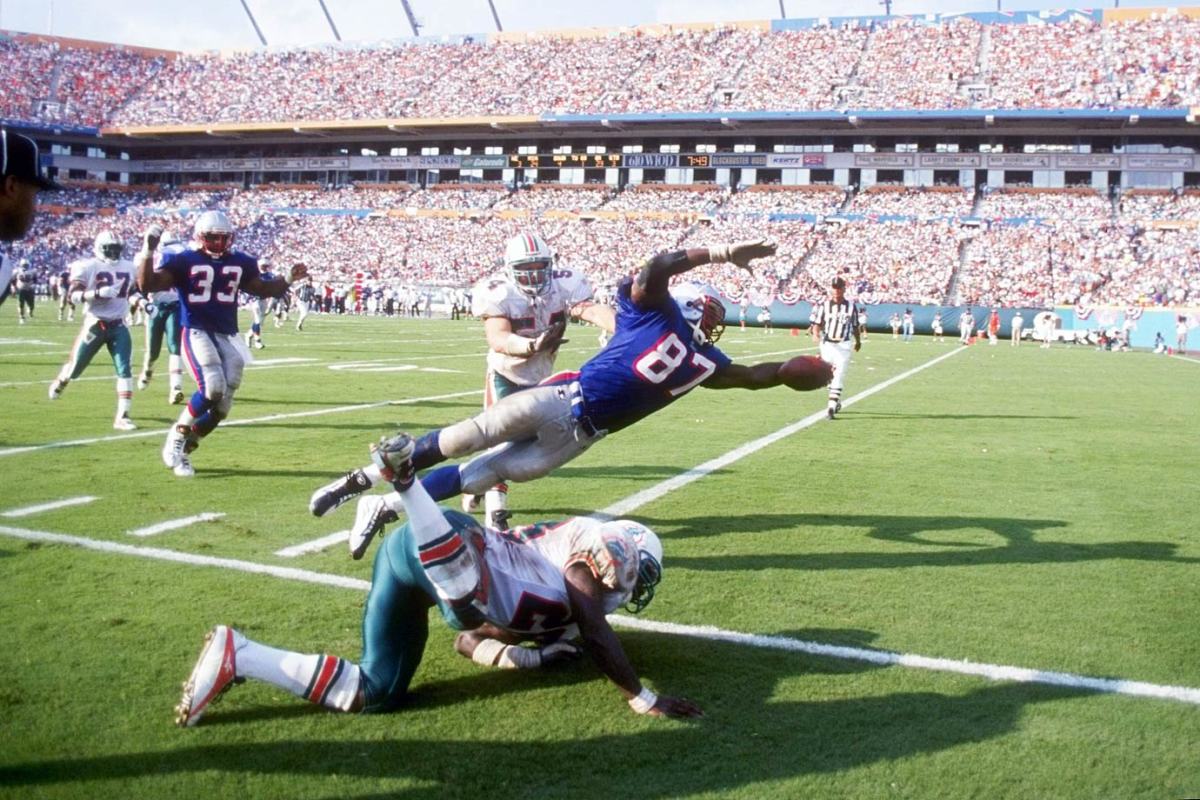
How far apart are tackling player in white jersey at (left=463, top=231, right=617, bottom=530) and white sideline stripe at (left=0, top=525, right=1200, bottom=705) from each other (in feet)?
4.36

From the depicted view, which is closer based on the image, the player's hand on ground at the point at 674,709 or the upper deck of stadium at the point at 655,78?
the player's hand on ground at the point at 674,709

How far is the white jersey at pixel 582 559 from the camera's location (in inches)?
146

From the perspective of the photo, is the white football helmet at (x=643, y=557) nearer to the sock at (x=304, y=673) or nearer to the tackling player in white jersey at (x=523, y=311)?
the sock at (x=304, y=673)

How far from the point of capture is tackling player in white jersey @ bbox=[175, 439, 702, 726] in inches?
135

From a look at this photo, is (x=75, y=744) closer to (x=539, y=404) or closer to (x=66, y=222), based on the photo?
(x=539, y=404)

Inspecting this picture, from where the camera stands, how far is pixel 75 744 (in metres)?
3.20

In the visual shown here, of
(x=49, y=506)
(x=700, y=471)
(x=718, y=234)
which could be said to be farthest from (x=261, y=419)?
(x=718, y=234)

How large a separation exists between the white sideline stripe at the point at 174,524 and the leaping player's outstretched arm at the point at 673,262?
306 centimetres

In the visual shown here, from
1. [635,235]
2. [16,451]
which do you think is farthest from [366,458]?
[635,235]

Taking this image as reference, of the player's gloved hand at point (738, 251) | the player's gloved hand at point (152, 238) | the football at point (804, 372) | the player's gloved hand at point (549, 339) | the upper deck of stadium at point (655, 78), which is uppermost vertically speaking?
the upper deck of stadium at point (655, 78)

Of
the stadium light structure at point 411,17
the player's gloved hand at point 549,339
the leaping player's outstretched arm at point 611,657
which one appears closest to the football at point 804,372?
the player's gloved hand at point 549,339

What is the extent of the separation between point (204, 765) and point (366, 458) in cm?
570

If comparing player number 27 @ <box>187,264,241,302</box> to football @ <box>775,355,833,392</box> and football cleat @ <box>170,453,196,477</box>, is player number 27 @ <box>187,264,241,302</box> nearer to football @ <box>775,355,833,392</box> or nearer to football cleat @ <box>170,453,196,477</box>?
football cleat @ <box>170,453,196,477</box>

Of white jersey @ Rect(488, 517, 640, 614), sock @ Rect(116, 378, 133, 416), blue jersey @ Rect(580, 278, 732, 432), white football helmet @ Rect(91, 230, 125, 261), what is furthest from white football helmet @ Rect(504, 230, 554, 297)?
white football helmet @ Rect(91, 230, 125, 261)
